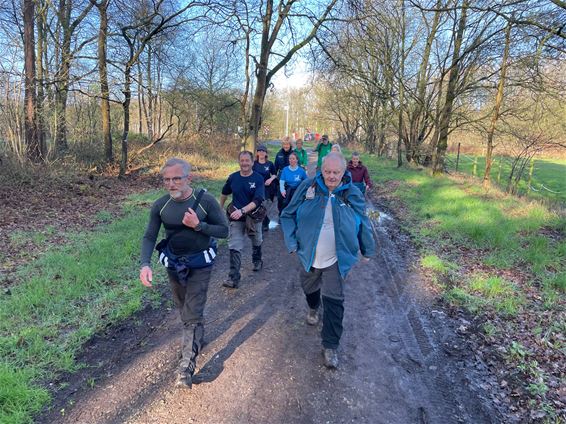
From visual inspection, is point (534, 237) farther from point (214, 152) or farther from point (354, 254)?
point (214, 152)

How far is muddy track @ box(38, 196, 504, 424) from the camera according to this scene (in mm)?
2973

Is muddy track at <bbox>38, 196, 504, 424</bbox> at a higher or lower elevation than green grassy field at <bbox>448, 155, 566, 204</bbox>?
lower

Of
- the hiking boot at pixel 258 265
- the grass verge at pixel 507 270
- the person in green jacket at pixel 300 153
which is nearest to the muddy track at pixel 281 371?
the grass verge at pixel 507 270

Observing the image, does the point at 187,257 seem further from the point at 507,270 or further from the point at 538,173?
the point at 538,173

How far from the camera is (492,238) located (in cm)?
757

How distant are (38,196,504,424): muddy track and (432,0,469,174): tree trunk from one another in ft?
47.0

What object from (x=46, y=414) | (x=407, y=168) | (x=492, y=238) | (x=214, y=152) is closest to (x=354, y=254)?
(x=46, y=414)

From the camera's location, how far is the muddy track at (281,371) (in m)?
2.97

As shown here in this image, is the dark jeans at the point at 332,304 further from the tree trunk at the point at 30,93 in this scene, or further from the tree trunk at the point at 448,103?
the tree trunk at the point at 448,103

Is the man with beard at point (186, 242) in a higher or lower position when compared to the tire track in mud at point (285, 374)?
higher

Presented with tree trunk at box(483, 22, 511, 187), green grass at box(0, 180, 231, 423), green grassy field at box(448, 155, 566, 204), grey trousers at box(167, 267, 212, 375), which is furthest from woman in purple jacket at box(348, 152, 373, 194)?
green grassy field at box(448, 155, 566, 204)

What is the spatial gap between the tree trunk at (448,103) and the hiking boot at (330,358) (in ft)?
51.3

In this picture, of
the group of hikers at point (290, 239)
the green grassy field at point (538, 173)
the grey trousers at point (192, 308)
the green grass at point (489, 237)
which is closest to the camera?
the group of hikers at point (290, 239)

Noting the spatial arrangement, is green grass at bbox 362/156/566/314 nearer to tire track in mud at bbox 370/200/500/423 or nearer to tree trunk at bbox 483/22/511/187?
tire track in mud at bbox 370/200/500/423
